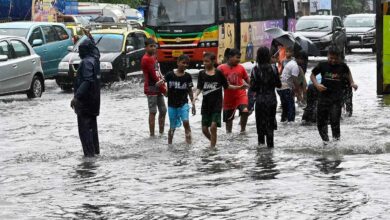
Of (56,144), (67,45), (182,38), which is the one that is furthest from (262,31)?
(56,144)

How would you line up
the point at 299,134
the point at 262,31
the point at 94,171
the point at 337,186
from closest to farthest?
the point at 337,186
the point at 94,171
the point at 299,134
the point at 262,31

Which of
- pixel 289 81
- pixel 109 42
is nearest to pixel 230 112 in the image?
pixel 289 81

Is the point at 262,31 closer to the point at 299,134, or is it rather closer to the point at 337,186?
the point at 299,134

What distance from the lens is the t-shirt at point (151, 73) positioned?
1612 cm

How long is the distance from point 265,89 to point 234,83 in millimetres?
1775

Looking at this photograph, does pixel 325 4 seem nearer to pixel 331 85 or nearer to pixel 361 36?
pixel 361 36

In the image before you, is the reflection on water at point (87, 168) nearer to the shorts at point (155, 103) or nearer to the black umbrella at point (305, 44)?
the shorts at point (155, 103)

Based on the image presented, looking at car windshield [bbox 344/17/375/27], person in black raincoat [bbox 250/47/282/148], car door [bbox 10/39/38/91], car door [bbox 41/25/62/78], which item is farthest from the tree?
person in black raincoat [bbox 250/47/282/148]

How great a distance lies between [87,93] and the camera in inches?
542

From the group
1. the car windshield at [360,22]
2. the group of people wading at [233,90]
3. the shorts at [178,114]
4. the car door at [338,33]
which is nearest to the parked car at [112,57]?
the car door at [338,33]

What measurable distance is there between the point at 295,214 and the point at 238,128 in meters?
8.39

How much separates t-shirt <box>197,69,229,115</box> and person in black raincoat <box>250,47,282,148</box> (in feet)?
2.22

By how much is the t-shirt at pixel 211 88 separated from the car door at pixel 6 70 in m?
9.47

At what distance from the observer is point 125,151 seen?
1474cm
